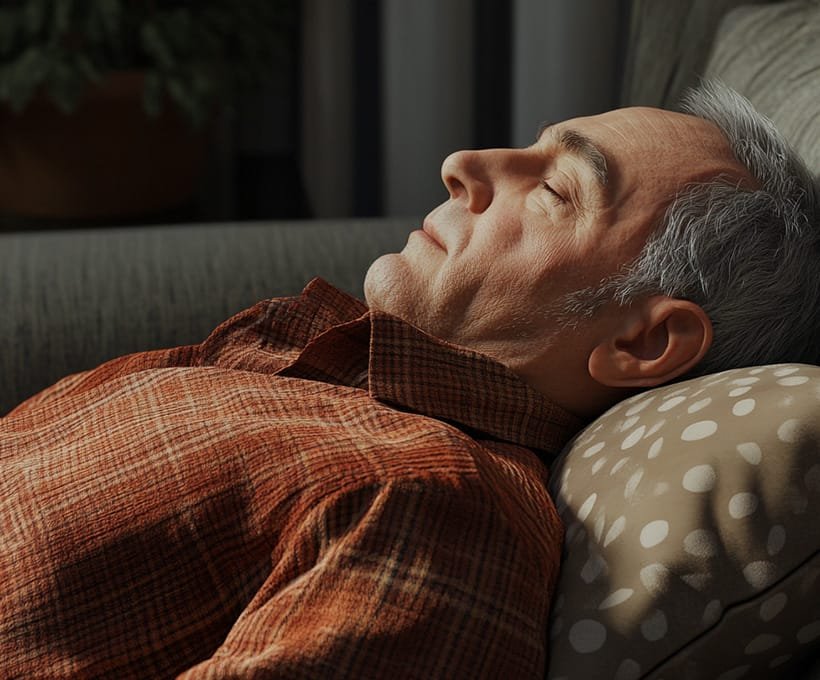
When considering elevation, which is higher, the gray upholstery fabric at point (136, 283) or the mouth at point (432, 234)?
the mouth at point (432, 234)

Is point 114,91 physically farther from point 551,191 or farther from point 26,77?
point 551,191

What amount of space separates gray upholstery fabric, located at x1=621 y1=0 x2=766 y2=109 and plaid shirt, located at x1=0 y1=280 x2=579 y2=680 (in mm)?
823

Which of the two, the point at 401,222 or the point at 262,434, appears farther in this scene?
the point at 401,222

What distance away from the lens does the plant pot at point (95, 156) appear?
3.66 meters

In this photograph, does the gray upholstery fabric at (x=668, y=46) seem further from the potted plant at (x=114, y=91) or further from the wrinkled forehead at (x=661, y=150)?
the potted plant at (x=114, y=91)

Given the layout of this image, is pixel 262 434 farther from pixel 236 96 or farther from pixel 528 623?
pixel 236 96

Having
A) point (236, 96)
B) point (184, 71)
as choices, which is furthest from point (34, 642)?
point (236, 96)

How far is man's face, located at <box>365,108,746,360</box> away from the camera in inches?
43.2

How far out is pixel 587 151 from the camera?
3.71 ft

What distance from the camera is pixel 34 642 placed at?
35.7 inches

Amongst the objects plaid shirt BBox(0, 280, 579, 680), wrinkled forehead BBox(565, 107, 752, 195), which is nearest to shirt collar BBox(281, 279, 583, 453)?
plaid shirt BBox(0, 280, 579, 680)

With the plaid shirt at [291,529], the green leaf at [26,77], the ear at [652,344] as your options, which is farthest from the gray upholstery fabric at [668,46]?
the green leaf at [26,77]

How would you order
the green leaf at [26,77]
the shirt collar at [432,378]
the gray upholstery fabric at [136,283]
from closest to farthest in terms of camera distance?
1. the shirt collar at [432,378]
2. the gray upholstery fabric at [136,283]
3. the green leaf at [26,77]

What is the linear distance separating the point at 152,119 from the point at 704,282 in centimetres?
296
